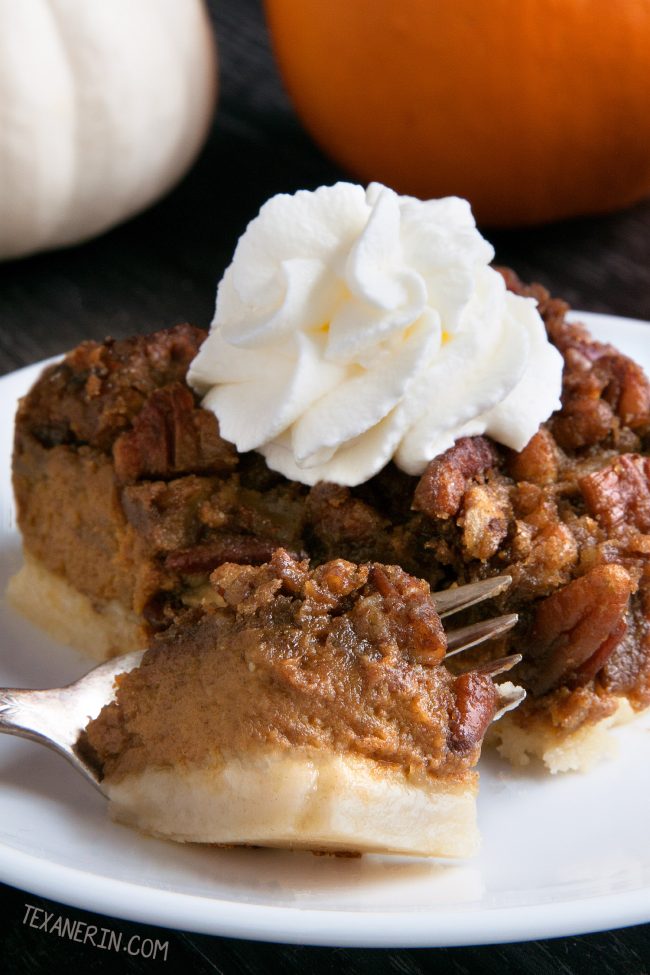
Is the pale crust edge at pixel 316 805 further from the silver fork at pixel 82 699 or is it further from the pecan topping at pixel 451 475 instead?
the pecan topping at pixel 451 475

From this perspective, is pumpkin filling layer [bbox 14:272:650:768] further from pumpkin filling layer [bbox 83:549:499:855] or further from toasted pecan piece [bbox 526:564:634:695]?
pumpkin filling layer [bbox 83:549:499:855]

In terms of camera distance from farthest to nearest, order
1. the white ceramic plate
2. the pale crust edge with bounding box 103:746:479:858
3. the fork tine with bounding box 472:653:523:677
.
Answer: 1. the fork tine with bounding box 472:653:523:677
2. the pale crust edge with bounding box 103:746:479:858
3. the white ceramic plate

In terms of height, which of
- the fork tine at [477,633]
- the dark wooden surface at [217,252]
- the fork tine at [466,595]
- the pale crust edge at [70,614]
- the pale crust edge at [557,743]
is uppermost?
the fork tine at [466,595]

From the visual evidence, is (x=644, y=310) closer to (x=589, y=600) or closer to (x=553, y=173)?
(x=553, y=173)

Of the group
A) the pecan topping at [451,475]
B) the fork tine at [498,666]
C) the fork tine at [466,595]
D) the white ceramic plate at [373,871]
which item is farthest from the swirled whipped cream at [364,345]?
the white ceramic plate at [373,871]

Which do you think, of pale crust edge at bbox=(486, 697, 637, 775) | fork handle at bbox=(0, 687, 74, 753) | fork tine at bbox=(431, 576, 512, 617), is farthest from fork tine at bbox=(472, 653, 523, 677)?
fork handle at bbox=(0, 687, 74, 753)
